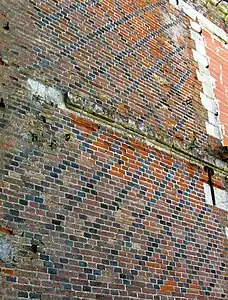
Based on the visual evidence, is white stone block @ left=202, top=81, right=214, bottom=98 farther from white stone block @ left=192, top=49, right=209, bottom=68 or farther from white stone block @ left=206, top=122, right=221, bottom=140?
white stone block @ left=206, top=122, right=221, bottom=140

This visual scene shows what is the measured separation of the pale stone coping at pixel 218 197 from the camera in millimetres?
6396

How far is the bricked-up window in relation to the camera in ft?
25.3

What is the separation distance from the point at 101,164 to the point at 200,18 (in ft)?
16.0

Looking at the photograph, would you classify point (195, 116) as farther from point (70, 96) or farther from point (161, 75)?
point (70, 96)

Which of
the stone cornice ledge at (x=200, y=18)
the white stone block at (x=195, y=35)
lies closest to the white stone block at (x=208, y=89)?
the white stone block at (x=195, y=35)

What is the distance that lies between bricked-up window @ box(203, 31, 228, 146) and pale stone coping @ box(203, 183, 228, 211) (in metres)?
1.12

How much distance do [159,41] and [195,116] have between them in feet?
4.70

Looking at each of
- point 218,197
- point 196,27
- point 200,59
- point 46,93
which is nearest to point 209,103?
point 200,59

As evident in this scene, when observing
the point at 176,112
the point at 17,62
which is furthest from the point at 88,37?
the point at 176,112

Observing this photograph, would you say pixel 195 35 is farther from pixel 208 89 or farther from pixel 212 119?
pixel 212 119

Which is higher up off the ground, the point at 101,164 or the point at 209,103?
the point at 209,103

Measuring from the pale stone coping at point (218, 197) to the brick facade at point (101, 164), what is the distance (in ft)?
0.18

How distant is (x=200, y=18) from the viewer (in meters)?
8.59

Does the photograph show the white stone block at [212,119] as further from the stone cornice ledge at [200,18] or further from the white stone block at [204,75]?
the stone cornice ledge at [200,18]
